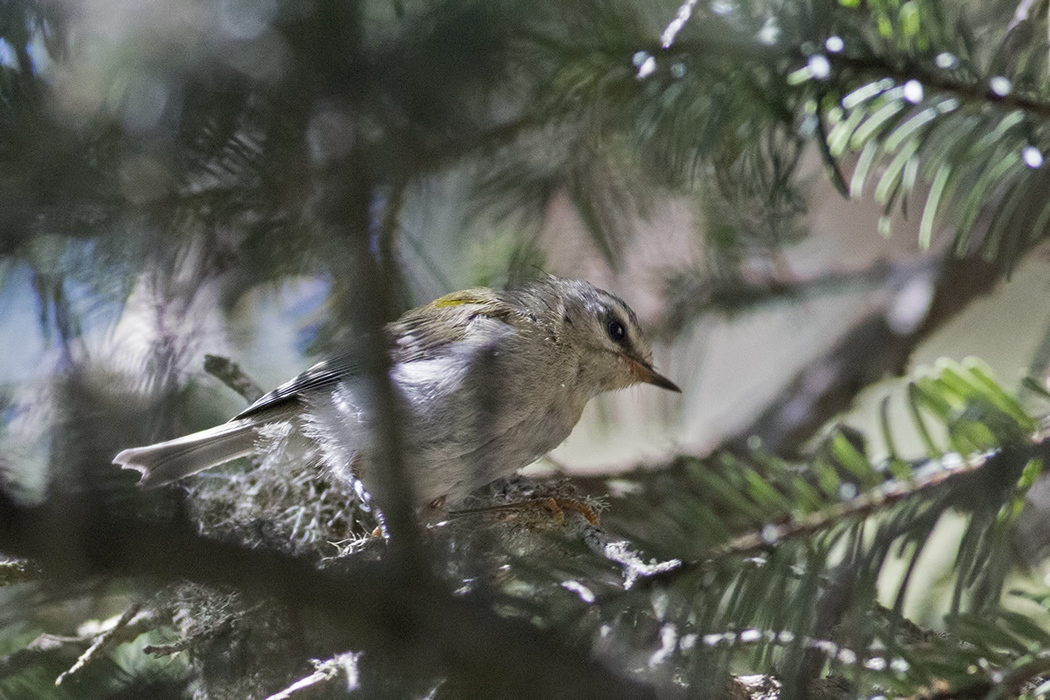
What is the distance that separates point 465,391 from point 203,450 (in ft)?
1.71

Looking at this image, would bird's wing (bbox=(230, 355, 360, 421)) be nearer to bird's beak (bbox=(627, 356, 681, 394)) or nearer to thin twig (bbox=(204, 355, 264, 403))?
thin twig (bbox=(204, 355, 264, 403))

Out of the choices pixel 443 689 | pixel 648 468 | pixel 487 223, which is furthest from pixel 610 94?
pixel 443 689

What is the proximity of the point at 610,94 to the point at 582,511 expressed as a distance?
0.69m

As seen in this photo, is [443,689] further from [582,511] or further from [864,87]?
[582,511]

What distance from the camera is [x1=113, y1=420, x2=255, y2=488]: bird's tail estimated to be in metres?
1.45

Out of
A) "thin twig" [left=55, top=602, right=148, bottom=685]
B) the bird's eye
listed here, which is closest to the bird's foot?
the bird's eye

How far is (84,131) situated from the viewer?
0.81 metres

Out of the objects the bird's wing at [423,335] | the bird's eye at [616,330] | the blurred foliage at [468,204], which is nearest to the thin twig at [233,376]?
the bird's wing at [423,335]

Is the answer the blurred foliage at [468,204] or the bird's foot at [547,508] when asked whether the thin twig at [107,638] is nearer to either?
the blurred foliage at [468,204]

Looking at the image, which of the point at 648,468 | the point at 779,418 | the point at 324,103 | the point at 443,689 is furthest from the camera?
the point at 779,418

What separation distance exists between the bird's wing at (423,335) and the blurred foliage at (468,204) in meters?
0.35

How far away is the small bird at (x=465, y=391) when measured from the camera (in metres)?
1.41

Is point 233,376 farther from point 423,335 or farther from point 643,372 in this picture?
point 643,372

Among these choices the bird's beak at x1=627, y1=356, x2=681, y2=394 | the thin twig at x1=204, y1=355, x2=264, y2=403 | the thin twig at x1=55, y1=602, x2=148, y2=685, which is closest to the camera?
the thin twig at x1=55, y1=602, x2=148, y2=685
